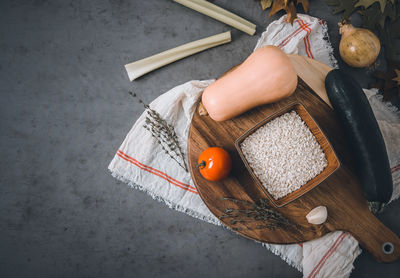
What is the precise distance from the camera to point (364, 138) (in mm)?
1170

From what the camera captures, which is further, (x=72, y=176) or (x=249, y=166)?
(x=72, y=176)

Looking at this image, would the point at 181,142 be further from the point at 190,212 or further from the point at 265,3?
the point at 265,3

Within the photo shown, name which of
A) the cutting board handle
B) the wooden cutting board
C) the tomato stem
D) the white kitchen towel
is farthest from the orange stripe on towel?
the cutting board handle

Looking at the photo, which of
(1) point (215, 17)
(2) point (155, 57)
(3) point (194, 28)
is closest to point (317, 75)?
(1) point (215, 17)

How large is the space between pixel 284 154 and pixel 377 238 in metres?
0.63

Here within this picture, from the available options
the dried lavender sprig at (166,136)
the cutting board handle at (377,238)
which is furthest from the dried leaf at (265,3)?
the cutting board handle at (377,238)

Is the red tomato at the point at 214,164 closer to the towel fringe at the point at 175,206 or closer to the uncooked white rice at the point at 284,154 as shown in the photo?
the uncooked white rice at the point at 284,154

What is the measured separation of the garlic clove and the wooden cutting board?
26 mm

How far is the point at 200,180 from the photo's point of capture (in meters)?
1.27

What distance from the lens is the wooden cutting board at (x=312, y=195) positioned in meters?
1.24

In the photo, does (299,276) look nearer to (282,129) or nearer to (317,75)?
(282,129)

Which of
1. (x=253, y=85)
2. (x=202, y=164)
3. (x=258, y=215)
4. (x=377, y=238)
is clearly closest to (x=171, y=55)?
(x=253, y=85)

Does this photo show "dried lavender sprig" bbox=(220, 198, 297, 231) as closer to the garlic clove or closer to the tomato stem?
the garlic clove

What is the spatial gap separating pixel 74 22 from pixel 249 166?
146 centimetres
